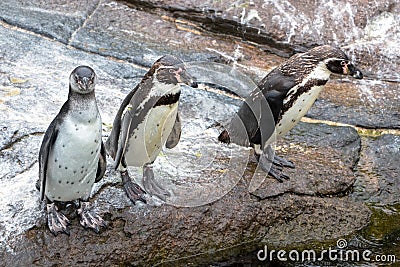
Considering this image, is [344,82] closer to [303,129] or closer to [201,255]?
→ [303,129]

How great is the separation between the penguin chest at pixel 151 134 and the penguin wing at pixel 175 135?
180 mm

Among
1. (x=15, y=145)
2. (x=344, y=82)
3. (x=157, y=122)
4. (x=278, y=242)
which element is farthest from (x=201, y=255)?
(x=344, y=82)

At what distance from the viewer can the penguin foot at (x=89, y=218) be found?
174 inches

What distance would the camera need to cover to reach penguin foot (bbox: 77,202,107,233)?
442 centimetres

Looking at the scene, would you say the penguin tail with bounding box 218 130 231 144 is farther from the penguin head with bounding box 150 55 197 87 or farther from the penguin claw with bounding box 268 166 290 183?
the penguin head with bounding box 150 55 197 87

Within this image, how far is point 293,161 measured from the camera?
541 cm

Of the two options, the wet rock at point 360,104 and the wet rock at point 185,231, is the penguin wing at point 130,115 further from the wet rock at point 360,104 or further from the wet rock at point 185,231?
the wet rock at point 360,104

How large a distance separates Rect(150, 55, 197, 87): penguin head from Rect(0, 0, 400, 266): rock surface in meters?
0.83

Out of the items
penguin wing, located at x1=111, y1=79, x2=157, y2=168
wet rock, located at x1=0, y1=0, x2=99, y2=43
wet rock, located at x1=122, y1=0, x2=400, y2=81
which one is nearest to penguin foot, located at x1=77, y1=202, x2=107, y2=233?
penguin wing, located at x1=111, y1=79, x2=157, y2=168

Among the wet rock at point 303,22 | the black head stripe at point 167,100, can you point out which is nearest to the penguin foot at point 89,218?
the black head stripe at point 167,100

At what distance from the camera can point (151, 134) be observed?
4672mm

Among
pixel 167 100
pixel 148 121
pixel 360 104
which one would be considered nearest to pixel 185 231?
pixel 148 121

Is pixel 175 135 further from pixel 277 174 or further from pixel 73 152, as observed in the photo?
pixel 73 152

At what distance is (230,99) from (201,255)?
1964mm
